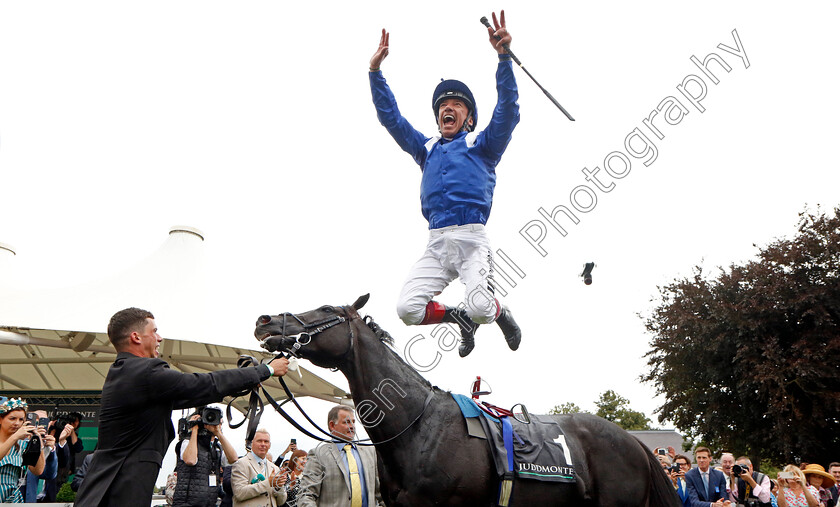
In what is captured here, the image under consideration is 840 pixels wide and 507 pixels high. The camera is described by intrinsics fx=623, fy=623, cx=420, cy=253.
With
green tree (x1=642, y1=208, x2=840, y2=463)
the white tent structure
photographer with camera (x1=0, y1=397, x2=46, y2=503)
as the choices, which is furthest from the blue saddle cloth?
green tree (x1=642, y1=208, x2=840, y2=463)

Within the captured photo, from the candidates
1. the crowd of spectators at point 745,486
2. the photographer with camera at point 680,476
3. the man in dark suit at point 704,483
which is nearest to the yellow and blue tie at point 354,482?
the crowd of spectators at point 745,486

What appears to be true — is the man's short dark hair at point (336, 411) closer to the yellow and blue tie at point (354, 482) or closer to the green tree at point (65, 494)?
the yellow and blue tie at point (354, 482)

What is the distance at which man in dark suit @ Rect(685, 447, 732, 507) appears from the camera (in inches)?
317

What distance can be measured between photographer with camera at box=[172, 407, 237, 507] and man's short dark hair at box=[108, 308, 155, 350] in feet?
8.95

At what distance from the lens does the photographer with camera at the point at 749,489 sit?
8.27 m

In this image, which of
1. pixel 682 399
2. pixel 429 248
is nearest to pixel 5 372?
pixel 429 248

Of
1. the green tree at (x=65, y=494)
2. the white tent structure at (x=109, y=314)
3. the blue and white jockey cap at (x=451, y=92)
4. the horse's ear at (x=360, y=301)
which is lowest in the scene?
the green tree at (x=65, y=494)

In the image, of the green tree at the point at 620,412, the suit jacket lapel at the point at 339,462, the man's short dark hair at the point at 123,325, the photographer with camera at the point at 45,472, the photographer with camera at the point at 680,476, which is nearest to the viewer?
the man's short dark hair at the point at 123,325

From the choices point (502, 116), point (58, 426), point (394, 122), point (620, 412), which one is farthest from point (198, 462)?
point (620, 412)

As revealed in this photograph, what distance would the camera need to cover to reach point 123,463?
10.9ft

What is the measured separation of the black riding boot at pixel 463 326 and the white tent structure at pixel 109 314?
21.7 feet

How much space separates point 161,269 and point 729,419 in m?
17.4

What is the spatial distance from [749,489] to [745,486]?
6 cm

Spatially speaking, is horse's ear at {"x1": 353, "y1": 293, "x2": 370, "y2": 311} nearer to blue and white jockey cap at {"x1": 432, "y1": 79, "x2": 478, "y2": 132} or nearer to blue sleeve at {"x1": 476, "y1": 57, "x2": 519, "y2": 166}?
blue sleeve at {"x1": 476, "y1": 57, "x2": 519, "y2": 166}
